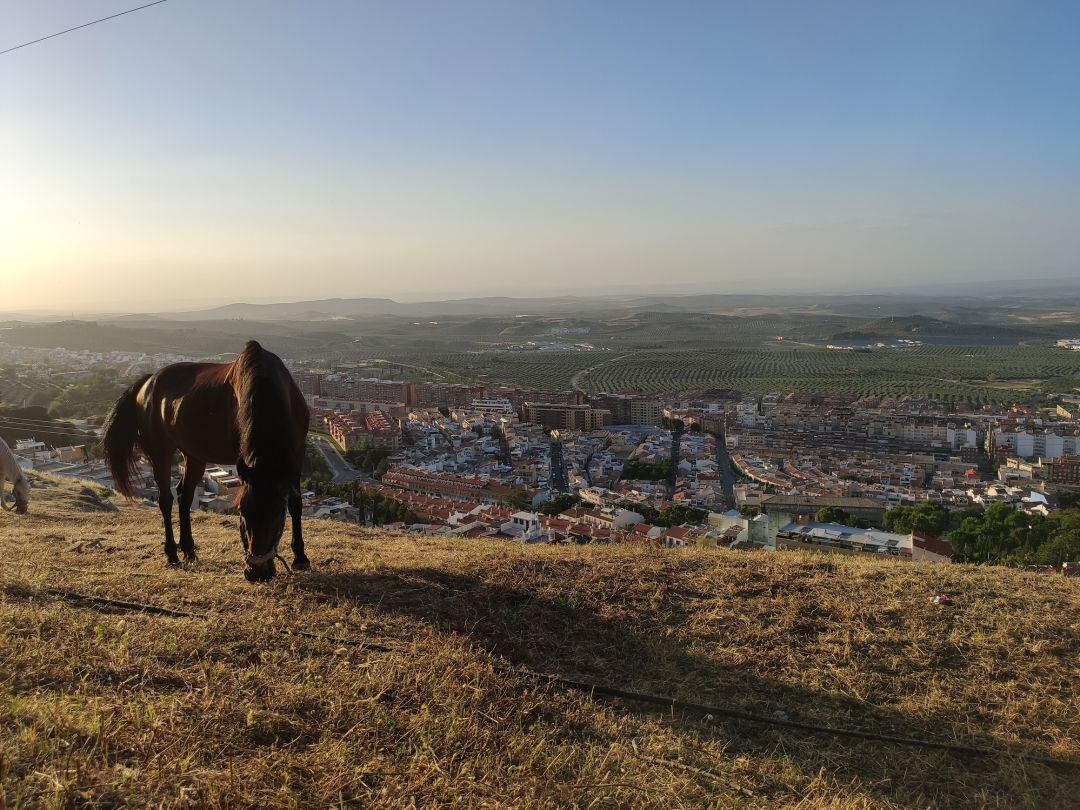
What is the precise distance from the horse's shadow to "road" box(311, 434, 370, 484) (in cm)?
2402

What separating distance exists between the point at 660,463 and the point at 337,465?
15.8m

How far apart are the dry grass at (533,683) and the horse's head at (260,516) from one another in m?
0.26

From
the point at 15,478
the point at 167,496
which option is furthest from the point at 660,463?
the point at 167,496

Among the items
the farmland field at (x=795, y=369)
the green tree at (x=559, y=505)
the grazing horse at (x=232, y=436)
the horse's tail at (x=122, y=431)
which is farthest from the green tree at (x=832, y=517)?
the farmland field at (x=795, y=369)

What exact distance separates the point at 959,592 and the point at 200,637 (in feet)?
14.3

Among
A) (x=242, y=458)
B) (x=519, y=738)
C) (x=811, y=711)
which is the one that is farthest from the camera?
(x=242, y=458)

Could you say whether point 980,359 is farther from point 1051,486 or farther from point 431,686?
point 431,686

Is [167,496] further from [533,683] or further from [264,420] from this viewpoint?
[533,683]

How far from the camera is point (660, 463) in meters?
32.1

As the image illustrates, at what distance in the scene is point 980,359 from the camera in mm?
80500

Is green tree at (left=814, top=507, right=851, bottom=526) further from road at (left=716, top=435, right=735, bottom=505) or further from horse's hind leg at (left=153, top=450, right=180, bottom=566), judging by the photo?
horse's hind leg at (left=153, top=450, right=180, bottom=566)

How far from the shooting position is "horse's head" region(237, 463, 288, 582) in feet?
11.4

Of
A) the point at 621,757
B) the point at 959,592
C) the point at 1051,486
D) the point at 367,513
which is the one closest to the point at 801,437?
the point at 1051,486

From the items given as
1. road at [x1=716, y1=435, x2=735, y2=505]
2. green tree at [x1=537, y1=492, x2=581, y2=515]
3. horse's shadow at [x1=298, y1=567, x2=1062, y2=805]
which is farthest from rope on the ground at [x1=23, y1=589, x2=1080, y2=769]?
road at [x1=716, y1=435, x2=735, y2=505]
